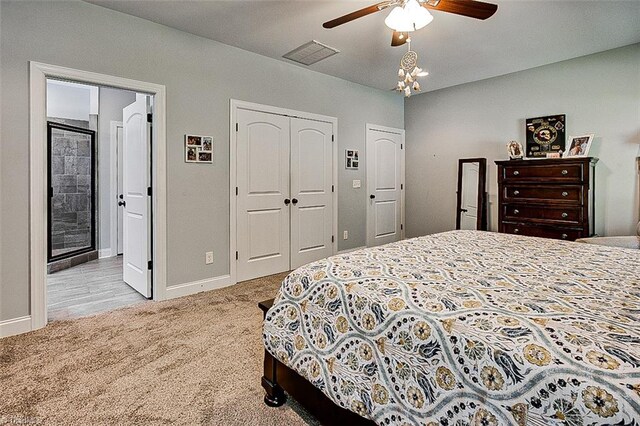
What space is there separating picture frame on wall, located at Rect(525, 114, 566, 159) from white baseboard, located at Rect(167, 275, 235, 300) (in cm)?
400

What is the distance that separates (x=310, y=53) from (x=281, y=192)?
1.61m

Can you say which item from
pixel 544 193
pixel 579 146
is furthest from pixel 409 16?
pixel 579 146

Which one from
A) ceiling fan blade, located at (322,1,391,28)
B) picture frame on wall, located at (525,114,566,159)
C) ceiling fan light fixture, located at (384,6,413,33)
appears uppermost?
ceiling fan blade, located at (322,1,391,28)

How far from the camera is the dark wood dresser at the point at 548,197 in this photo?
11.4 ft

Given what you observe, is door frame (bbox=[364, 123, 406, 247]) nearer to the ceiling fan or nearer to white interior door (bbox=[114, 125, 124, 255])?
the ceiling fan

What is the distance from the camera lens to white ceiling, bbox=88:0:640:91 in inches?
110

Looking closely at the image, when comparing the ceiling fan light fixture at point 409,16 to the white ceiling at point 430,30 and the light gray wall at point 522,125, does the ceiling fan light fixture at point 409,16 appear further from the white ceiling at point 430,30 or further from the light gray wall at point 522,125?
the light gray wall at point 522,125

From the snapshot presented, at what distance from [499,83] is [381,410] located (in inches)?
186

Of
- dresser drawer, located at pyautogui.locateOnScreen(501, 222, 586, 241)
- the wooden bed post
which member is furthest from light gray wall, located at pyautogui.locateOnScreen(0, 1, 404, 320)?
dresser drawer, located at pyautogui.locateOnScreen(501, 222, 586, 241)

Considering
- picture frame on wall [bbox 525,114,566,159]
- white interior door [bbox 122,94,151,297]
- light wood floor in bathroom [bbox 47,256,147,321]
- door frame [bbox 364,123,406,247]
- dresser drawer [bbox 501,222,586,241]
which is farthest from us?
door frame [bbox 364,123,406,247]

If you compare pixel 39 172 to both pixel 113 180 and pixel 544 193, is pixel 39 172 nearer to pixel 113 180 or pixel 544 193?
pixel 113 180

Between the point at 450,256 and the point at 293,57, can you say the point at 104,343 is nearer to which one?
the point at 450,256

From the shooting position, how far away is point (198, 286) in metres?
3.46

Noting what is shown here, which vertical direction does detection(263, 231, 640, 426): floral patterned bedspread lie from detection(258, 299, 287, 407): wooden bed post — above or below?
above
